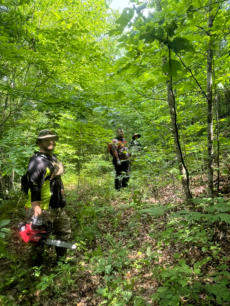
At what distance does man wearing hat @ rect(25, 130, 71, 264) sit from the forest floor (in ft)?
1.56

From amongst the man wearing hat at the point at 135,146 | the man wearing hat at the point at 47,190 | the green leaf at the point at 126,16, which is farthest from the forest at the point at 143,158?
the man wearing hat at the point at 135,146

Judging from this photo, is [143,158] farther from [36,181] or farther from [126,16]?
[126,16]

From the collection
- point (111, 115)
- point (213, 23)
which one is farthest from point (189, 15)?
point (111, 115)

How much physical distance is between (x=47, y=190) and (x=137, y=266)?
2037mm

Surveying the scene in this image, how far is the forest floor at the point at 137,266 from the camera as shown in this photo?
2.10 m

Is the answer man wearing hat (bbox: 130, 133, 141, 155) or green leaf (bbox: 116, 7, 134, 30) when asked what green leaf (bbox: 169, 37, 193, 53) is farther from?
man wearing hat (bbox: 130, 133, 141, 155)

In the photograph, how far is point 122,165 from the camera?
23.4 ft

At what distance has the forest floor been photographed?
A: 6.88 feet

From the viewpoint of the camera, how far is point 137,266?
2939 millimetres

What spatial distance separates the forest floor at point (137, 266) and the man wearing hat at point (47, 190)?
0.48m

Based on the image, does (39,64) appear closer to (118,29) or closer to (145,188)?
(118,29)

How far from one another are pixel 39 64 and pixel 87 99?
1.50 meters

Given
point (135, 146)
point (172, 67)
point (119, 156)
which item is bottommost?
point (119, 156)

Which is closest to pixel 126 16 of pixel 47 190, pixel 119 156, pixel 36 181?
pixel 36 181
